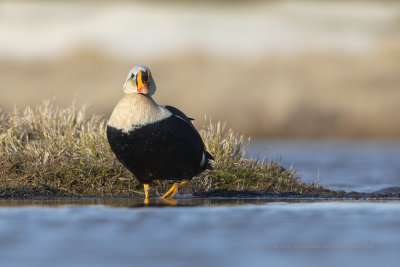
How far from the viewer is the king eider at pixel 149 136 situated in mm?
9250

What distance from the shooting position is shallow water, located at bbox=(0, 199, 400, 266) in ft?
19.8

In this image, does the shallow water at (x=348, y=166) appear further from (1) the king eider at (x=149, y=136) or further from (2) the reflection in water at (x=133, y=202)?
(1) the king eider at (x=149, y=136)

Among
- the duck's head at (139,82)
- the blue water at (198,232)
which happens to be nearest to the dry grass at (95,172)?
the blue water at (198,232)

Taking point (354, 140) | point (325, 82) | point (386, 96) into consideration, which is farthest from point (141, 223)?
point (325, 82)

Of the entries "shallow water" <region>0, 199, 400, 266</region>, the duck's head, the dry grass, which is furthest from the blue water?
the duck's head

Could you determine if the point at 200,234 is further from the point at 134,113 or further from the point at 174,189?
the point at 174,189

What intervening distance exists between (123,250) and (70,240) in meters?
0.62

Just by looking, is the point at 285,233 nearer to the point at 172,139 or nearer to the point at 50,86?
the point at 172,139

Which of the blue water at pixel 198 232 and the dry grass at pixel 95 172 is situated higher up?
the dry grass at pixel 95 172

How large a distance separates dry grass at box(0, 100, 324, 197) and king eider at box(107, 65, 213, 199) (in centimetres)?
106

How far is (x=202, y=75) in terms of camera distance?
47719mm

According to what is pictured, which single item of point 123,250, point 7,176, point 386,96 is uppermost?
point 386,96

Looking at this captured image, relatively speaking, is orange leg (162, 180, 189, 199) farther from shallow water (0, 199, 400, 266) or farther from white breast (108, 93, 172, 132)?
white breast (108, 93, 172, 132)

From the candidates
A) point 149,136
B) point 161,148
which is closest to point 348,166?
point 161,148
